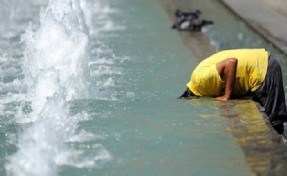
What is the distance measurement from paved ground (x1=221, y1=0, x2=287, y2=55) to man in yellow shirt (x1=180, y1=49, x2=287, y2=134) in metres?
3.88

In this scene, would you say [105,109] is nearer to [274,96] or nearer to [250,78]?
[250,78]

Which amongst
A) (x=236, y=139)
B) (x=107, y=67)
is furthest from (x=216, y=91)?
(x=107, y=67)

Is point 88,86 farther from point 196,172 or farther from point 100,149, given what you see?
point 196,172

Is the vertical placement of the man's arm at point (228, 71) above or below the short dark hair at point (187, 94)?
above

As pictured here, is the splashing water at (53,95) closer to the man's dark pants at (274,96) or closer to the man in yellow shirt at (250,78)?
the man in yellow shirt at (250,78)

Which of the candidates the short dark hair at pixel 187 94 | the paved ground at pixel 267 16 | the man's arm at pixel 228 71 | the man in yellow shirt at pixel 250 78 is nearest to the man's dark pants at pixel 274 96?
the man in yellow shirt at pixel 250 78

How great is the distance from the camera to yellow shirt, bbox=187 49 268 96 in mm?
7031

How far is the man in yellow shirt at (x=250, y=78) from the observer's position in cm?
696

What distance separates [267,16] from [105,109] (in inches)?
301

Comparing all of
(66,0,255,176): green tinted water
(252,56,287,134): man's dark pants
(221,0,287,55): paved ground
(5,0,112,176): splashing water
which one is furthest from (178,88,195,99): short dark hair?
(221,0,287,55): paved ground

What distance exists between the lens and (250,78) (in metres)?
7.09

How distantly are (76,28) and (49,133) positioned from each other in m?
4.18

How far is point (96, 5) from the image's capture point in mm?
15977

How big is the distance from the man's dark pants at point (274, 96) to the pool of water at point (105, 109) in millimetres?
466
